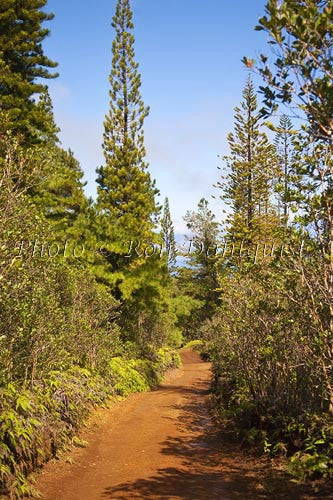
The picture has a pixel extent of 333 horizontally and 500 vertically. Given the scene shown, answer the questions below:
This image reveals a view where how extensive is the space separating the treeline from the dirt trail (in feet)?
1.73

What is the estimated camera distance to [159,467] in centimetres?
747

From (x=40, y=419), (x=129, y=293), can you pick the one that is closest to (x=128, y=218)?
(x=129, y=293)

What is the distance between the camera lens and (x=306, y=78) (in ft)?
14.2

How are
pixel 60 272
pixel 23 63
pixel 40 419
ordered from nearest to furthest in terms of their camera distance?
1. pixel 40 419
2. pixel 60 272
3. pixel 23 63

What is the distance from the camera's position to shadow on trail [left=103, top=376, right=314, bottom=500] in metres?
6.02

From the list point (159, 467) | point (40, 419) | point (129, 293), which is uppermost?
point (129, 293)

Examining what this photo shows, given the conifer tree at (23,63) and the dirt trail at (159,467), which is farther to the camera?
the conifer tree at (23,63)

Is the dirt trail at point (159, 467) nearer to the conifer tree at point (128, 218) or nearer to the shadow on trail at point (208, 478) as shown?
the shadow on trail at point (208, 478)

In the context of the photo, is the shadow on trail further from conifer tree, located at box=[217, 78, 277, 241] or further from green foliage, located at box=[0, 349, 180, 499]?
conifer tree, located at box=[217, 78, 277, 241]

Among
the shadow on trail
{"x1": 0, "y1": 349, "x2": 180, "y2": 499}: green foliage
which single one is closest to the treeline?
{"x1": 0, "y1": 349, "x2": 180, "y2": 499}: green foliage

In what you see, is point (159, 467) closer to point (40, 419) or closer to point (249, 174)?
point (40, 419)

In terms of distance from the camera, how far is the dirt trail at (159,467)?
20.2 ft

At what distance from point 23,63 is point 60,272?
9.51 m

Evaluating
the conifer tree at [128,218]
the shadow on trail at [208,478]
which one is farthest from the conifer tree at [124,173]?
the shadow on trail at [208,478]
